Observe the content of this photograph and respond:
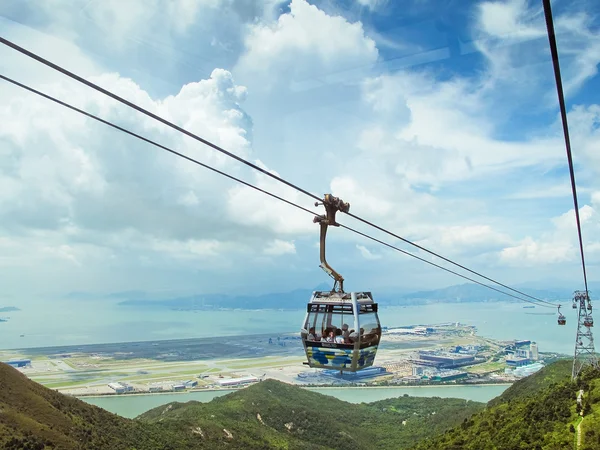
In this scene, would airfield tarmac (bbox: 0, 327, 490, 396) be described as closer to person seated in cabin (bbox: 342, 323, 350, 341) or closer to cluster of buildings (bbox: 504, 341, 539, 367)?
cluster of buildings (bbox: 504, 341, 539, 367)

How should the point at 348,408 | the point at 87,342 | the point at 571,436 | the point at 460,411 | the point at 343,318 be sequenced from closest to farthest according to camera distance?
1. the point at 343,318
2. the point at 571,436
3. the point at 460,411
4. the point at 348,408
5. the point at 87,342

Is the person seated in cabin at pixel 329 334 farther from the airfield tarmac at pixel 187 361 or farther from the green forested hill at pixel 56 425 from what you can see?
the airfield tarmac at pixel 187 361

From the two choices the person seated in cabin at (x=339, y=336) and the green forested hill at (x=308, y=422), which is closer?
the person seated in cabin at (x=339, y=336)

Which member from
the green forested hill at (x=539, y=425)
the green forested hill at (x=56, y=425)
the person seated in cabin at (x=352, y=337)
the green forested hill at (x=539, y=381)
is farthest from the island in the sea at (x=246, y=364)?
the person seated in cabin at (x=352, y=337)

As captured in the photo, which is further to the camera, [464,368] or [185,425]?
[464,368]

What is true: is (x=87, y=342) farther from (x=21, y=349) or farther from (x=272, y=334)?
(x=272, y=334)

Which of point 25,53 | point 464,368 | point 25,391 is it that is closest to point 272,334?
point 464,368

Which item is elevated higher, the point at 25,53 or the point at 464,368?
the point at 25,53
